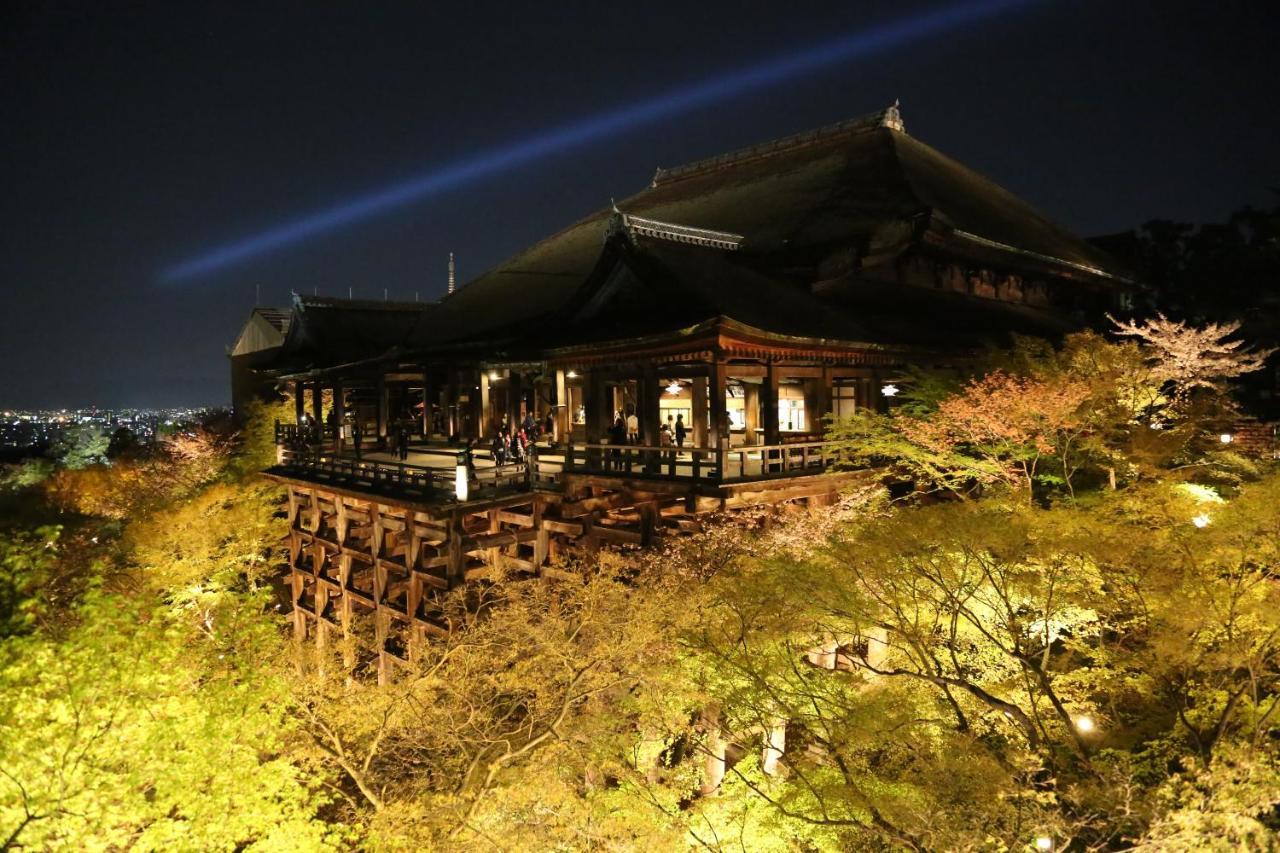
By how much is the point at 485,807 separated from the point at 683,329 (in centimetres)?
886

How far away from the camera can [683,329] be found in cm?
1351

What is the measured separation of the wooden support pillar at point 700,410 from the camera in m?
18.6

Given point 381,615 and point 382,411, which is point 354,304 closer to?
point 382,411

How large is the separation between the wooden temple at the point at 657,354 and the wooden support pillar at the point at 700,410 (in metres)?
0.06

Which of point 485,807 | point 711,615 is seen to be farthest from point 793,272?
point 485,807

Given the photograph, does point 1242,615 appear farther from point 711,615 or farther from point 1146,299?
point 1146,299

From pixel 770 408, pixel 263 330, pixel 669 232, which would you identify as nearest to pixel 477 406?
pixel 669 232

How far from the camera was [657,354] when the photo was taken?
49.5 ft

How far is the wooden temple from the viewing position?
15594 mm

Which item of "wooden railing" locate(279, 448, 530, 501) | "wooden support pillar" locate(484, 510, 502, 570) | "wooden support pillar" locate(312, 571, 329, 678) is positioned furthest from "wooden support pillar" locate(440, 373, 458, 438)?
"wooden support pillar" locate(484, 510, 502, 570)

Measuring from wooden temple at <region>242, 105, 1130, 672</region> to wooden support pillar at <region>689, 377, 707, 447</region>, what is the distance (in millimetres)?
56

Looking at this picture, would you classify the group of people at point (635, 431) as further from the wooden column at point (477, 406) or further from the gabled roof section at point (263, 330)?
the gabled roof section at point (263, 330)

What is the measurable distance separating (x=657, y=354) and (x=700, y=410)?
415 cm

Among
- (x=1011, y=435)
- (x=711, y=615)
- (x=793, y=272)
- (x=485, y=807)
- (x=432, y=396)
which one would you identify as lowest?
(x=485, y=807)
